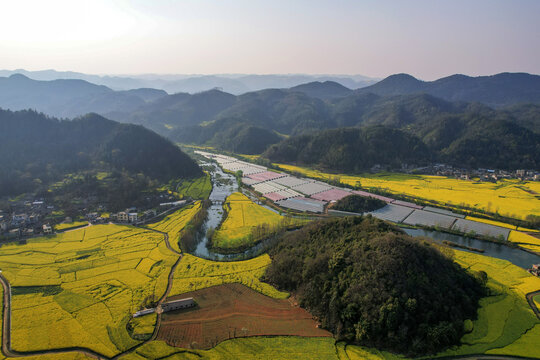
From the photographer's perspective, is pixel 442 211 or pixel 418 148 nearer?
pixel 442 211

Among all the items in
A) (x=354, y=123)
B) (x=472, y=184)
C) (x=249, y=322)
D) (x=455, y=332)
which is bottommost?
(x=249, y=322)

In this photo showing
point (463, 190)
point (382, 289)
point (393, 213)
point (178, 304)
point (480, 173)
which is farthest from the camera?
point (480, 173)

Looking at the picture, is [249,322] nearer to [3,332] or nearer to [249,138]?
[3,332]

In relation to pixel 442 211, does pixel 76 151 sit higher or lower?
higher

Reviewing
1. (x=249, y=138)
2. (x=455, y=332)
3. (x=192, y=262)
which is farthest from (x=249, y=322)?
(x=249, y=138)

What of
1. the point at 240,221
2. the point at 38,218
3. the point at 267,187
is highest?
the point at 267,187

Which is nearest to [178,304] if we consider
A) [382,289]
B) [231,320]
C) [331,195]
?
[231,320]

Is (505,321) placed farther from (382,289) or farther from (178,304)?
(178,304)
